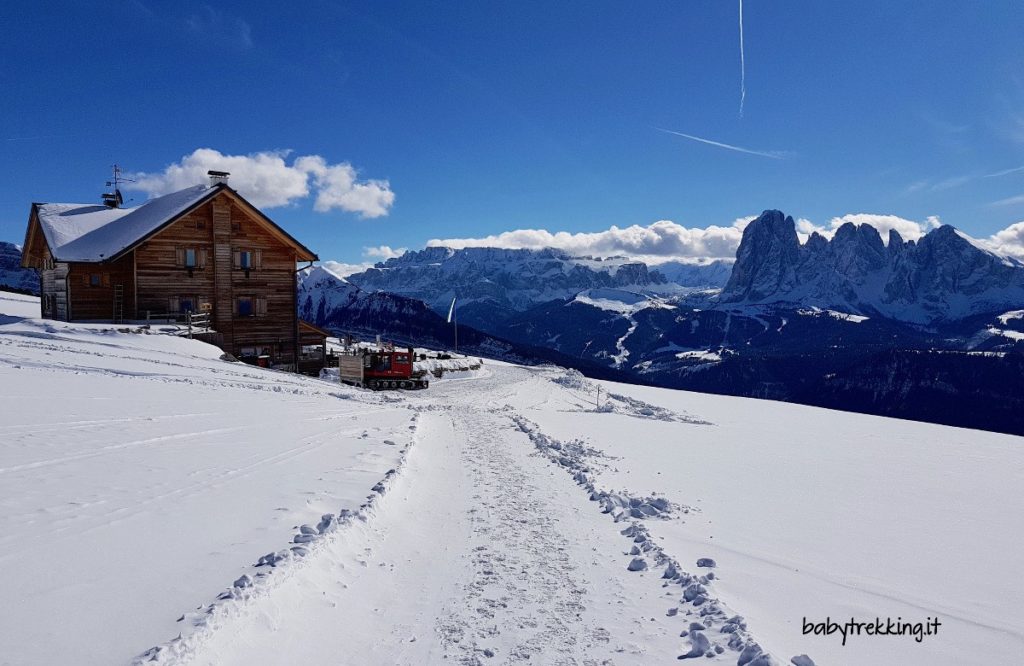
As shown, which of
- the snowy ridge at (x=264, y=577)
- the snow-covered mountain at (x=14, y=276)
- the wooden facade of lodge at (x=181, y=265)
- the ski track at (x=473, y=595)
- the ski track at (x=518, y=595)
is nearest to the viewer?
the snowy ridge at (x=264, y=577)

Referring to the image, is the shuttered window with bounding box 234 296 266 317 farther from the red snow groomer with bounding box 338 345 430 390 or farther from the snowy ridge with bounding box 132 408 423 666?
the snowy ridge with bounding box 132 408 423 666

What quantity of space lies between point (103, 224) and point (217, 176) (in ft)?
30.1

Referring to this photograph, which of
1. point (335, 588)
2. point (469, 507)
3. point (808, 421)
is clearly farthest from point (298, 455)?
point (808, 421)

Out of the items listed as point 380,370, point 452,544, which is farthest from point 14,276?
point 452,544

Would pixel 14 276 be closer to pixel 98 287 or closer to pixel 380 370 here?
pixel 98 287

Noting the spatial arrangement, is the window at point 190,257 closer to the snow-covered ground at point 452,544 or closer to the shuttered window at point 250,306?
the shuttered window at point 250,306

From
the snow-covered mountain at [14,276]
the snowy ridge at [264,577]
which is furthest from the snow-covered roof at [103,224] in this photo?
the snow-covered mountain at [14,276]

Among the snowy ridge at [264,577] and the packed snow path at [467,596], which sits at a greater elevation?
the snowy ridge at [264,577]

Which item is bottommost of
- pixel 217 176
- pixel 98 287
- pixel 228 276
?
pixel 98 287

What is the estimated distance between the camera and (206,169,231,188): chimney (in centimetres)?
3984

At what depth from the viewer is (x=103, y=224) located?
133 ft

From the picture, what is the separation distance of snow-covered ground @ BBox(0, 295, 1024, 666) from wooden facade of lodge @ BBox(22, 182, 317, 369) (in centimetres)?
2192

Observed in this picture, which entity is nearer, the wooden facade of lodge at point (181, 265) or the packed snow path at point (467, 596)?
the packed snow path at point (467, 596)

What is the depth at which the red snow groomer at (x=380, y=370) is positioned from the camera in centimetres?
3872
